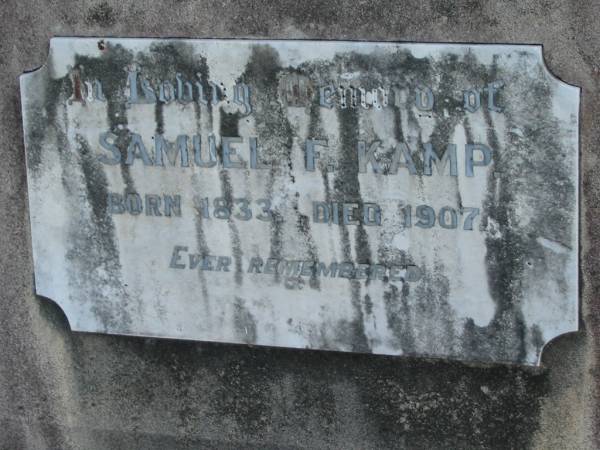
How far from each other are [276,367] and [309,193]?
741 mm

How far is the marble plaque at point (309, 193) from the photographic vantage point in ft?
8.36

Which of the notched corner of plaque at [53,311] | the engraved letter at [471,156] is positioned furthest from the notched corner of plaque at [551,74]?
the notched corner of plaque at [53,311]

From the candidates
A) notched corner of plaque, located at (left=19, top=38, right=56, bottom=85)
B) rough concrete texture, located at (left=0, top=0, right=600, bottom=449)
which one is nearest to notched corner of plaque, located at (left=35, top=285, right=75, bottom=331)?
rough concrete texture, located at (left=0, top=0, right=600, bottom=449)

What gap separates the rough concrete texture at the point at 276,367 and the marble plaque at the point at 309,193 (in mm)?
97

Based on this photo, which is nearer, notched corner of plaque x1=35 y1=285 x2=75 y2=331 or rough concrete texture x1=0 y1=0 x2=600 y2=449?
rough concrete texture x1=0 y1=0 x2=600 y2=449

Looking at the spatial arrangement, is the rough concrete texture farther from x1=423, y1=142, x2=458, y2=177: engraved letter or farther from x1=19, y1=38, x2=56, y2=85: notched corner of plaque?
x1=423, y1=142, x2=458, y2=177: engraved letter

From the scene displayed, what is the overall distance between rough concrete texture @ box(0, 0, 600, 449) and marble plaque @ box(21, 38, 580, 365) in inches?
3.8

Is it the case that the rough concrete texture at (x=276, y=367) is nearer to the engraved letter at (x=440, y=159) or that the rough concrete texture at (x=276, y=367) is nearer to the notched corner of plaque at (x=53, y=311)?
the notched corner of plaque at (x=53, y=311)

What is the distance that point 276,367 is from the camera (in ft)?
9.73

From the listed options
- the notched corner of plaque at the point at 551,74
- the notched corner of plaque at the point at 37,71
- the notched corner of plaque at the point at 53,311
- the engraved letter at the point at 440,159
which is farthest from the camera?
the notched corner of plaque at the point at 53,311

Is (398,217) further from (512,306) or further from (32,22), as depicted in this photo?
(32,22)

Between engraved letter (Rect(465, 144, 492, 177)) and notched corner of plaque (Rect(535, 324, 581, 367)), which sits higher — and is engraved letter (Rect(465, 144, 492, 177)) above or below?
above

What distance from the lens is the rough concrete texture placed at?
2.58 meters

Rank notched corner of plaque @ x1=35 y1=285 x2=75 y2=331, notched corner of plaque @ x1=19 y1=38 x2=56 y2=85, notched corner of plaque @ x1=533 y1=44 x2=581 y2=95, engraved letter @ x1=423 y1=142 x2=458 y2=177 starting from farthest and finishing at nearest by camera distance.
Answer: notched corner of plaque @ x1=35 y1=285 x2=75 y2=331, notched corner of plaque @ x1=19 y1=38 x2=56 y2=85, engraved letter @ x1=423 y1=142 x2=458 y2=177, notched corner of plaque @ x1=533 y1=44 x2=581 y2=95
